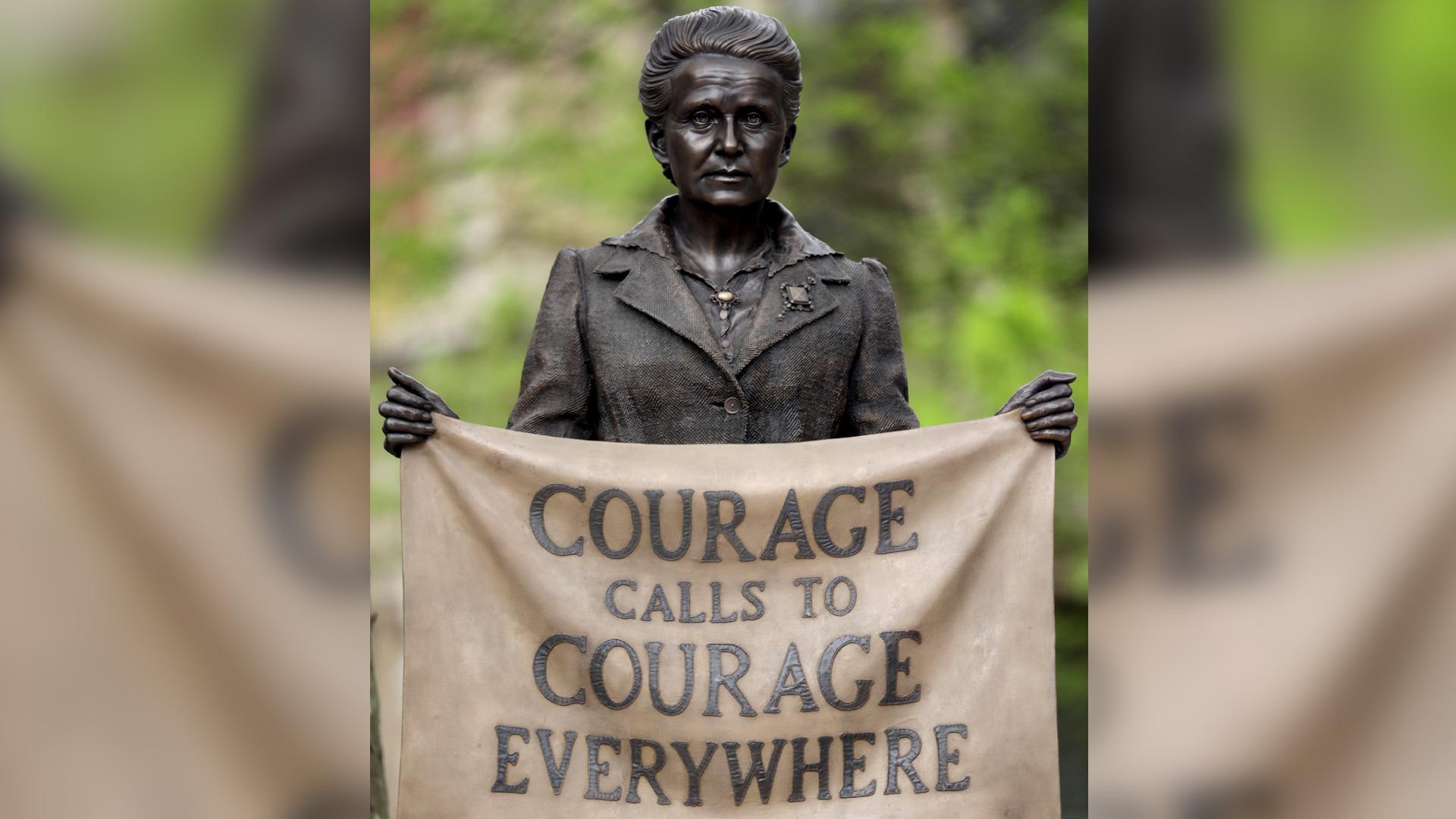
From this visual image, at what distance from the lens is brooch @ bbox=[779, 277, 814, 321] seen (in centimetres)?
443

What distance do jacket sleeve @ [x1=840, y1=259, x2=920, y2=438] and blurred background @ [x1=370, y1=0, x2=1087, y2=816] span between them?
19.1ft

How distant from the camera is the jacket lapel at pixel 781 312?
173 inches

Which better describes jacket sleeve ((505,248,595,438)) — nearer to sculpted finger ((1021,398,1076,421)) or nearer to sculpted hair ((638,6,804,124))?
sculpted hair ((638,6,804,124))

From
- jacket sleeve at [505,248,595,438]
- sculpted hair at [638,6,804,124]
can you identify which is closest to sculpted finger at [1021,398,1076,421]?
sculpted hair at [638,6,804,124]

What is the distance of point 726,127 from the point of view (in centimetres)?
432

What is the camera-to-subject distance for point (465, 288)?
11.2 m
